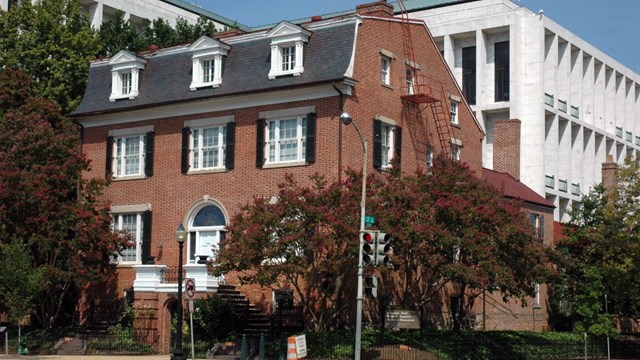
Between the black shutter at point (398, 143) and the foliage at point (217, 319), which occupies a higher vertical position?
the black shutter at point (398, 143)

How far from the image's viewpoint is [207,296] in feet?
124

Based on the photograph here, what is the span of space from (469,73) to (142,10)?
2903 cm

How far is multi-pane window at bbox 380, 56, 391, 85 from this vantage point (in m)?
40.1

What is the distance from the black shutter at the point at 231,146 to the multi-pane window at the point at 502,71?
38456mm

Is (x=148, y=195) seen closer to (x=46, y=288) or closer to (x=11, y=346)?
(x=46, y=288)

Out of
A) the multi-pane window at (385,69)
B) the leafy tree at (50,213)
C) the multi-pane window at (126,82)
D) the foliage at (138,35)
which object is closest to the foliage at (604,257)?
the multi-pane window at (385,69)

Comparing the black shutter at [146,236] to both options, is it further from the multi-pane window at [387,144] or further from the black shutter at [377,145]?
the multi-pane window at [387,144]

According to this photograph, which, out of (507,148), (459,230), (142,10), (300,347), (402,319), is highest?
(142,10)

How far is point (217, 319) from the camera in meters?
36.6

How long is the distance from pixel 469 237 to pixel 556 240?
22.7m

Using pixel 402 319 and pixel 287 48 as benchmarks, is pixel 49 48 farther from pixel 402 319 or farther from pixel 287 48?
pixel 402 319

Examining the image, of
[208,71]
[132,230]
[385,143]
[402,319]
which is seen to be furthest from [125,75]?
[402,319]

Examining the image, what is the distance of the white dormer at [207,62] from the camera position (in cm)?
4081

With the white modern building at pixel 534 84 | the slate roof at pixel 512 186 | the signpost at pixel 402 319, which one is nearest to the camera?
the signpost at pixel 402 319
